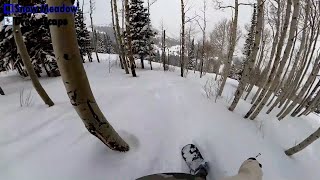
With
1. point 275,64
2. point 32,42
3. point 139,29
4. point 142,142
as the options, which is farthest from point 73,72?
point 139,29

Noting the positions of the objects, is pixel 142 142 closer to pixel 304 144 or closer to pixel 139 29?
pixel 304 144

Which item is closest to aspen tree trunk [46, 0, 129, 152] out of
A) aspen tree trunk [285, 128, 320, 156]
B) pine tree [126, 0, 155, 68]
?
aspen tree trunk [285, 128, 320, 156]

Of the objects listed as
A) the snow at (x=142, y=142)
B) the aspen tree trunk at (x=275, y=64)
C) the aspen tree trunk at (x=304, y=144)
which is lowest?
the aspen tree trunk at (x=304, y=144)

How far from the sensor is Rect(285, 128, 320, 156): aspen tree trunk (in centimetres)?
498

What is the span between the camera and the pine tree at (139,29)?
23156 millimetres

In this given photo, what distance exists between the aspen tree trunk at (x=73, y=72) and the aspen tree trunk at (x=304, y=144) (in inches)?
156

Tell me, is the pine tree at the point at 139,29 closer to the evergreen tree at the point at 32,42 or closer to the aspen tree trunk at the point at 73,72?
the evergreen tree at the point at 32,42

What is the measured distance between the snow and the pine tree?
17.6 metres

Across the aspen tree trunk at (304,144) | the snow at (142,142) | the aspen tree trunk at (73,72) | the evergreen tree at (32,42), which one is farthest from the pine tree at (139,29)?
the aspen tree trunk at (73,72)

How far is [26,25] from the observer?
13445 millimetres

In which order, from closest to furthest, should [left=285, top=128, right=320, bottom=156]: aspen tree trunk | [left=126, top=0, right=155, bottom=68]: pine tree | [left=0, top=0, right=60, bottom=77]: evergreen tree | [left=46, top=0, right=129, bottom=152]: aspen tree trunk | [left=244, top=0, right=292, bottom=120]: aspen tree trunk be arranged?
[left=46, top=0, right=129, bottom=152]: aspen tree trunk < [left=285, top=128, right=320, bottom=156]: aspen tree trunk < [left=244, top=0, right=292, bottom=120]: aspen tree trunk < [left=0, top=0, right=60, bottom=77]: evergreen tree < [left=126, top=0, right=155, bottom=68]: pine tree

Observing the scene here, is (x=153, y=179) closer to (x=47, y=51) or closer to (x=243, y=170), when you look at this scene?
(x=243, y=170)

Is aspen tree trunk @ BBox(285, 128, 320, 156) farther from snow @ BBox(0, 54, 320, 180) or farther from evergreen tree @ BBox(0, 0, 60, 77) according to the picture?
evergreen tree @ BBox(0, 0, 60, 77)

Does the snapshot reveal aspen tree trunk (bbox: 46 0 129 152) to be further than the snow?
No
